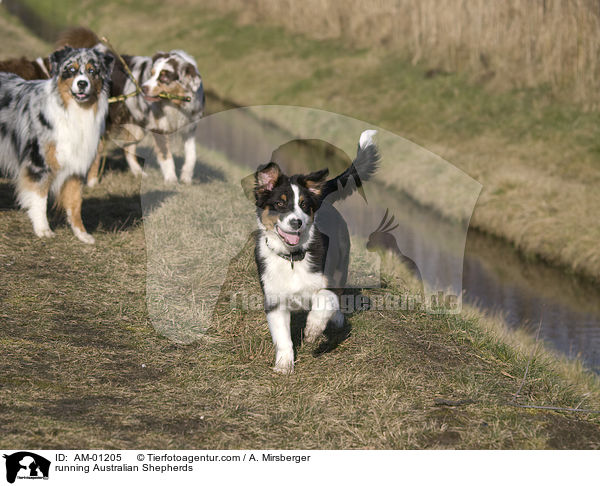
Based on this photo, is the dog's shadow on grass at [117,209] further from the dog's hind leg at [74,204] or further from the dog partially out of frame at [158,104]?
the dog partially out of frame at [158,104]

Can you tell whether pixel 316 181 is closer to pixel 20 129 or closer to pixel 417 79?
pixel 20 129

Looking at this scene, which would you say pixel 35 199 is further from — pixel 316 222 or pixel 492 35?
pixel 492 35

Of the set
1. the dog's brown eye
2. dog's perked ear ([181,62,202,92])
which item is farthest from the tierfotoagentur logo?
dog's perked ear ([181,62,202,92])

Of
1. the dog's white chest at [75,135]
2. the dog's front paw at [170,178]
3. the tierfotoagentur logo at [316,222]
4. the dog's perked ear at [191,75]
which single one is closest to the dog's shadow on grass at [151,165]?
the tierfotoagentur logo at [316,222]

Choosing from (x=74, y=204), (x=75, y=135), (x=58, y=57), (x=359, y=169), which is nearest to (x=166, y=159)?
(x=74, y=204)

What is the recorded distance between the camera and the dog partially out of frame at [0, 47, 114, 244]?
7.41 metres

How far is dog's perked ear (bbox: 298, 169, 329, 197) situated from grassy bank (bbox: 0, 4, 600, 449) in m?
1.21

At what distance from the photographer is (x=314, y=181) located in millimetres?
5223

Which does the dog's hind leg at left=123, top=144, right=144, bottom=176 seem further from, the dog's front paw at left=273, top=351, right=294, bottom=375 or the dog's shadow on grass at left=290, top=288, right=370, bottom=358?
the dog's front paw at left=273, top=351, right=294, bottom=375

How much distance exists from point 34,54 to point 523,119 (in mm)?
12828

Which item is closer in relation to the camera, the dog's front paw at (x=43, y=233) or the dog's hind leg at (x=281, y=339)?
the dog's hind leg at (x=281, y=339)
